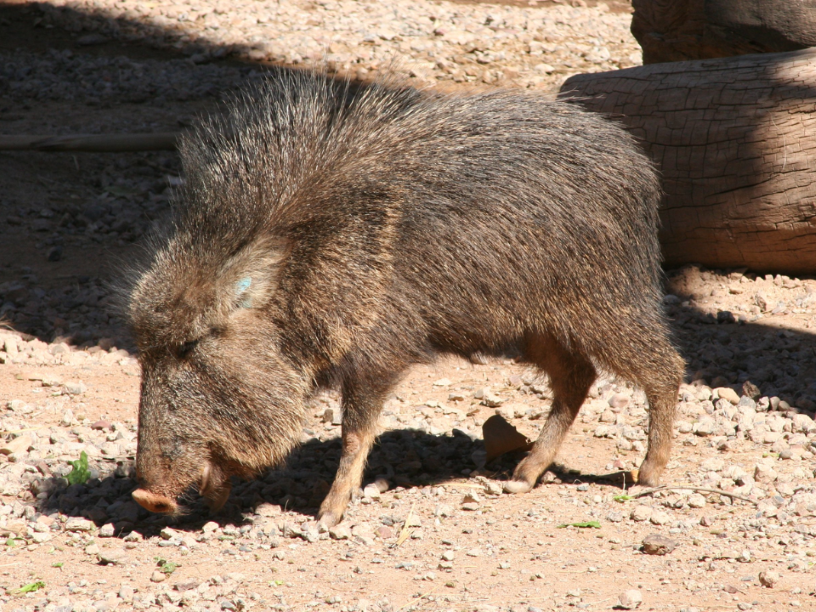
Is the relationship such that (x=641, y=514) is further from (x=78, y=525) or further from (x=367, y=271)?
(x=78, y=525)

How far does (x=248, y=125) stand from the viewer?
12.8 feet

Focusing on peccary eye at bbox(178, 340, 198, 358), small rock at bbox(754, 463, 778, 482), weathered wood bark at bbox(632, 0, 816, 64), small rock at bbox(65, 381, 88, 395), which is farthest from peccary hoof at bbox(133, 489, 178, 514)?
weathered wood bark at bbox(632, 0, 816, 64)

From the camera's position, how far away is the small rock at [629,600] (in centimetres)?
277

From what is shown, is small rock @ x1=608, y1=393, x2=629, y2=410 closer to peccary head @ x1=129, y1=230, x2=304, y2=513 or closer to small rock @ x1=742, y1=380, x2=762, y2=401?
small rock @ x1=742, y1=380, x2=762, y2=401

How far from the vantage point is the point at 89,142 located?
275 inches

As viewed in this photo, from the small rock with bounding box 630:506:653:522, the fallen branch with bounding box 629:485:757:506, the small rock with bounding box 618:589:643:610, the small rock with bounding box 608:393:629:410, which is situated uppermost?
the small rock with bounding box 608:393:629:410

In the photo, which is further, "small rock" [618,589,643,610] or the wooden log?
the wooden log

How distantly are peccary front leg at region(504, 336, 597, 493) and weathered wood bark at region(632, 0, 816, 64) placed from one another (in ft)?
10.9

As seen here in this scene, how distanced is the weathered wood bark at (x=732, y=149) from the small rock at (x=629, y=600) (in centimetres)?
330

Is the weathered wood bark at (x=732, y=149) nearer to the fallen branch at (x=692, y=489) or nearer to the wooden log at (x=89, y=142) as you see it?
the fallen branch at (x=692, y=489)

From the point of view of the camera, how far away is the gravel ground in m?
2.99

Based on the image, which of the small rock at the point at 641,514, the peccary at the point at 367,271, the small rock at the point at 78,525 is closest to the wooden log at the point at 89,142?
the peccary at the point at 367,271

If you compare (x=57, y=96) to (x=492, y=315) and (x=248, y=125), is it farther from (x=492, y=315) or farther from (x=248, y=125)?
(x=492, y=315)

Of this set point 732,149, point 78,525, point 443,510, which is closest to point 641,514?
point 443,510
